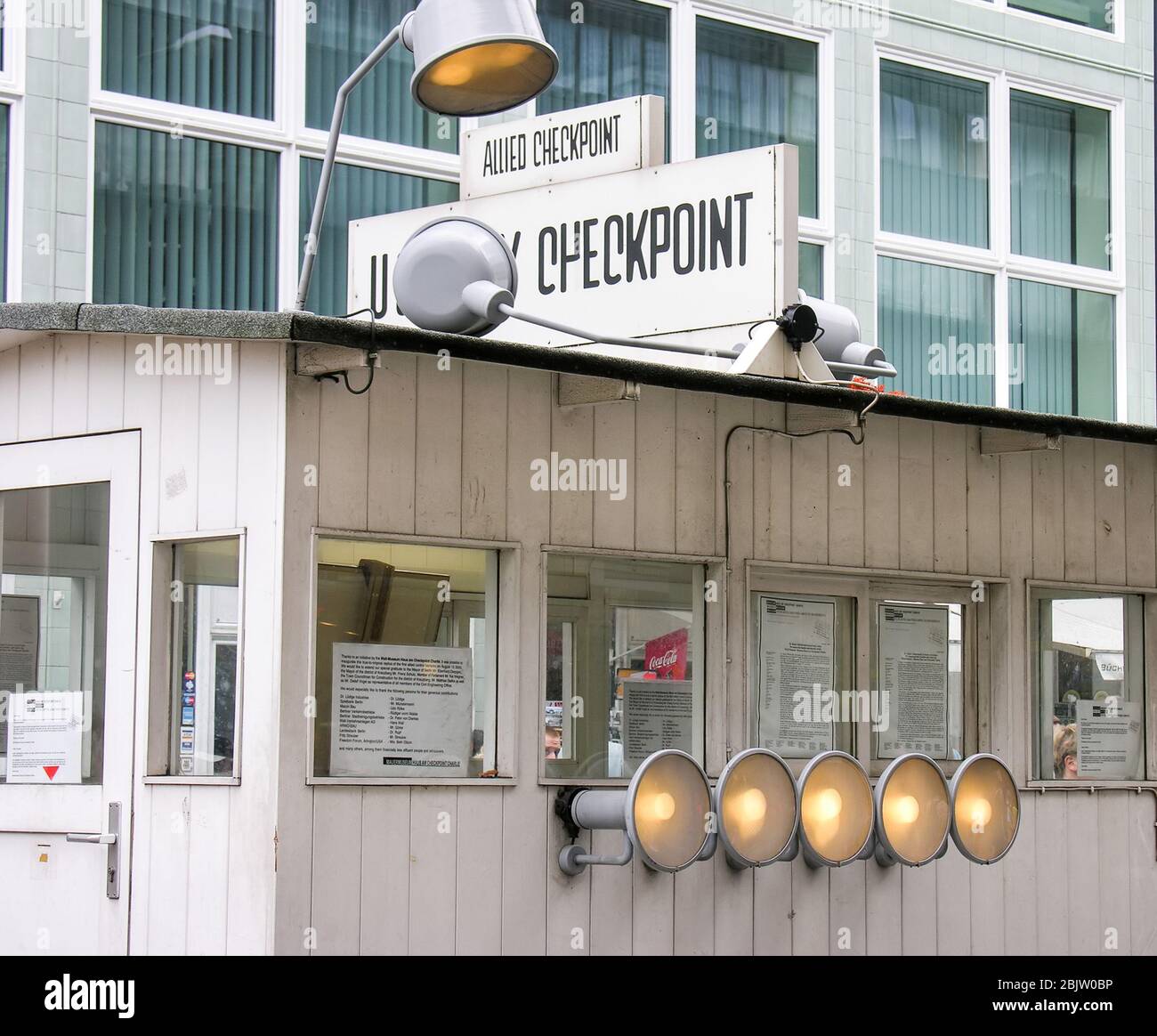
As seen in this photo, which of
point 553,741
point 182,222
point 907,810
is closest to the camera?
point 553,741

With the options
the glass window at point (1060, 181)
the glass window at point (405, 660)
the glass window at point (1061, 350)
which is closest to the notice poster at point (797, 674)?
the glass window at point (405, 660)

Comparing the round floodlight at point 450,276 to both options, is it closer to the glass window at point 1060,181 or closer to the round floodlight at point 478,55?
the round floodlight at point 478,55

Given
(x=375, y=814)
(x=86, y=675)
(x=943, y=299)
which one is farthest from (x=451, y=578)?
(x=943, y=299)

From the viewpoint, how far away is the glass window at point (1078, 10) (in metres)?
17.3

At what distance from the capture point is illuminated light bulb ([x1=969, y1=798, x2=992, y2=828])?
8164 mm

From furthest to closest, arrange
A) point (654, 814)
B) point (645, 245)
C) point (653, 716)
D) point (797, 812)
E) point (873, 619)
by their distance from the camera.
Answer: point (645, 245) < point (873, 619) < point (653, 716) < point (797, 812) < point (654, 814)

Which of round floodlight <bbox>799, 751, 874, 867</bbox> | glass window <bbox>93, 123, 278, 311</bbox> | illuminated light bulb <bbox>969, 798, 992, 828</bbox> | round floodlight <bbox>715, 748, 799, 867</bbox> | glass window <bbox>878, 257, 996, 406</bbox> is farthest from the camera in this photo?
glass window <bbox>878, 257, 996, 406</bbox>

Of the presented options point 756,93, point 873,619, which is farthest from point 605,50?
point 873,619

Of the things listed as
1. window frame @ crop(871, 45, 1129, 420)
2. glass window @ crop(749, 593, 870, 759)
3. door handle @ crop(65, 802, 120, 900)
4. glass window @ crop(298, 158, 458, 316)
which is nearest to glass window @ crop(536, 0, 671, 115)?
glass window @ crop(298, 158, 458, 316)

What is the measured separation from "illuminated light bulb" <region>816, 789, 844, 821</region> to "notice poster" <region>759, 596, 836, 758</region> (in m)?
0.66

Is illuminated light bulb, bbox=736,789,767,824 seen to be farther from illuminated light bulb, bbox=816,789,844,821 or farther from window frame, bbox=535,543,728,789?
window frame, bbox=535,543,728,789

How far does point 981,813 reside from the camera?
819cm

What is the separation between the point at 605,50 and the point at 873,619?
703 cm

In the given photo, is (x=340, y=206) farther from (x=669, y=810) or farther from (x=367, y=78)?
(x=669, y=810)
